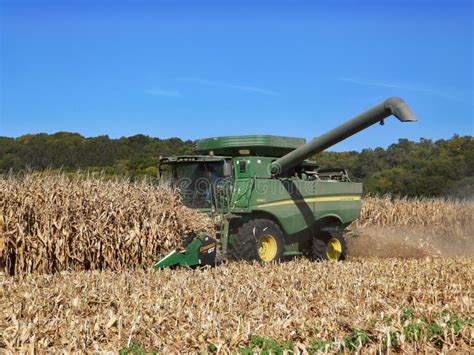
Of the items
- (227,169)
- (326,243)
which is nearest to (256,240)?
(227,169)

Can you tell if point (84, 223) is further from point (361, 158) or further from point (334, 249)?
point (361, 158)

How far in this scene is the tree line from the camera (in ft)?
82.5

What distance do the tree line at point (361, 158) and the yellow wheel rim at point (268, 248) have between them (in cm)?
862

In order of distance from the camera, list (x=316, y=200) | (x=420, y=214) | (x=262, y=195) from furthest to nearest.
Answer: (x=420, y=214) < (x=316, y=200) < (x=262, y=195)

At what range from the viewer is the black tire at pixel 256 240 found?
391 inches

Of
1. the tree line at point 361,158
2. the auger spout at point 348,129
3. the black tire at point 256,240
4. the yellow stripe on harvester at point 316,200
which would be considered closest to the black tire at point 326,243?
the yellow stripe on harvester at point 316,200

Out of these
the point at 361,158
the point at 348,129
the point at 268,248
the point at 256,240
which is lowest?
the point at 268,248

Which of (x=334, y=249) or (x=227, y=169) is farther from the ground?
(x=227, y=169)

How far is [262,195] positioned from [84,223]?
10.6 feet

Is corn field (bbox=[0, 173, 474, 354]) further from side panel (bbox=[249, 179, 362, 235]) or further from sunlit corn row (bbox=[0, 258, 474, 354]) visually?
side panel (bbox=[249, 179, 362, 235])

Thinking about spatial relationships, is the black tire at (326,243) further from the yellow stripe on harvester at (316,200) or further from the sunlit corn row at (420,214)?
the sunlit corn row at (420,214)

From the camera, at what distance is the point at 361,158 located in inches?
1644

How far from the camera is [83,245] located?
8.81m

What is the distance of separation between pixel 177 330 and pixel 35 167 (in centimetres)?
529
